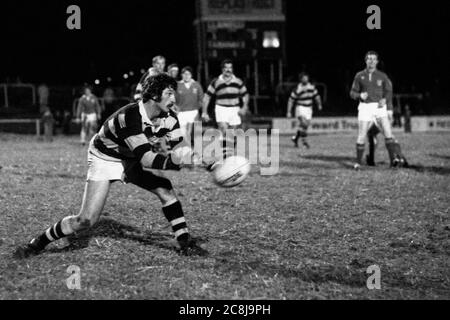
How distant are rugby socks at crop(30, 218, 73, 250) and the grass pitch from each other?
0.52 feet

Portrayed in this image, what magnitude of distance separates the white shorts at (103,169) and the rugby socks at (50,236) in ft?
1.84

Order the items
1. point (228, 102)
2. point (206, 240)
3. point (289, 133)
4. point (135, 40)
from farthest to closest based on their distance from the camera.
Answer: point (135, 40), point (289, 133), point (228, 102), point (206, 240)

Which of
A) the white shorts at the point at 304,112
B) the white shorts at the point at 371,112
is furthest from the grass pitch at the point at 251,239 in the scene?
the white shorts at the point at 304,112

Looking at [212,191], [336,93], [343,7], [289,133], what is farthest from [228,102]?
[343,7]

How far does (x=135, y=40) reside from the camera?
5034cm

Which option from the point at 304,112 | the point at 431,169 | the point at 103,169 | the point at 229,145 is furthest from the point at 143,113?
the point at 304,112

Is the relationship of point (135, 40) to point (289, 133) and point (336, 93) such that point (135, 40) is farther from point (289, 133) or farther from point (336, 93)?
point (289, 133)

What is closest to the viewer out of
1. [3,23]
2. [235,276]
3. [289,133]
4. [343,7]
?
[235,276]

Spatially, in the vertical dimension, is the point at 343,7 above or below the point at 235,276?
above

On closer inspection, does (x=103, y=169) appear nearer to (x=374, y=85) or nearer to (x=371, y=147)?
(x=374, y=85)

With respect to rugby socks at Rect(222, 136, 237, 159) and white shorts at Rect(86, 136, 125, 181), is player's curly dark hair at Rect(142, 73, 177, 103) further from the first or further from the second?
rugby socks at Rect(222, 136, 237, 159)

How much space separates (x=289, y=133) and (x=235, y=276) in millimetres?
23098

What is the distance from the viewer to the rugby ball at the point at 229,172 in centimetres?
562

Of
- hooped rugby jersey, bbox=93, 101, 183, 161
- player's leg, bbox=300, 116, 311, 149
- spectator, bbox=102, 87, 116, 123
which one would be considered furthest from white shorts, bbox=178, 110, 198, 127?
spectator, bbox=102, 87, 116, 123
